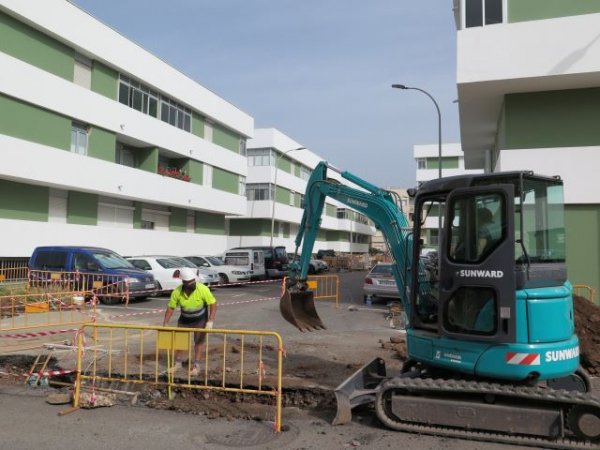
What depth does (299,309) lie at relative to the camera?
26.7 feet

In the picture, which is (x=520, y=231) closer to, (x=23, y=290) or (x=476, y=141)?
(x=23, y=290)

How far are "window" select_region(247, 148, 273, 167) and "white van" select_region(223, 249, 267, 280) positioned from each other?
75.5ft

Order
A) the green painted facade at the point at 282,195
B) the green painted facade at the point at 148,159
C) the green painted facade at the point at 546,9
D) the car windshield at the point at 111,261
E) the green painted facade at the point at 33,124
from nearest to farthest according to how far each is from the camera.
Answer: the green painted facade at the point at 546,9 → the car windshield at the point at 111,261 → the green painted facade at the point at 33,124 → the green painted facade at the point at 148,159 → the green painted facade at the point at 282,195

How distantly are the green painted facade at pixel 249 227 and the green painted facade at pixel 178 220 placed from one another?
502 inches

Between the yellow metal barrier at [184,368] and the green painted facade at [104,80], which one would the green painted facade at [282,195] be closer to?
the green painted facade at [104,80]

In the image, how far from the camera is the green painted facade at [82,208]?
23.6 meters

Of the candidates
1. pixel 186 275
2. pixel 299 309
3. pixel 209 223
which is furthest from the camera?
pixel 209 223

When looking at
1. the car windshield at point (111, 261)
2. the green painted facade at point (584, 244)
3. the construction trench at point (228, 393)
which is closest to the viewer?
the construction trench at point (228, 393)

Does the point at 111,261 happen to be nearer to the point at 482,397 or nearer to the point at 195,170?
the point at 482,397

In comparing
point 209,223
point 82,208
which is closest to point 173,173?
point 209,223

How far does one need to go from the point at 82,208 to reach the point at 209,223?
1308 centimetres

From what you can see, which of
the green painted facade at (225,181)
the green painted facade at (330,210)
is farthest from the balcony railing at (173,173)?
the green painted facade at (330,210)

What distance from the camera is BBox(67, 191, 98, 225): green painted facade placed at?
77.3 ft

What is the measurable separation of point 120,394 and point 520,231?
5.31 meters
